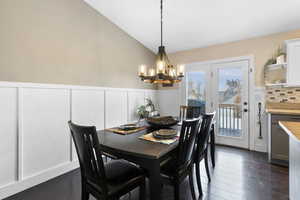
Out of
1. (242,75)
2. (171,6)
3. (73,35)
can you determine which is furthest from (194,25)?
(73,35)

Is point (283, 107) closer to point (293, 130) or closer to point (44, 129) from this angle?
point (293, 130)

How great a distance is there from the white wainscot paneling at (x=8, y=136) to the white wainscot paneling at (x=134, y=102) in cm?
216

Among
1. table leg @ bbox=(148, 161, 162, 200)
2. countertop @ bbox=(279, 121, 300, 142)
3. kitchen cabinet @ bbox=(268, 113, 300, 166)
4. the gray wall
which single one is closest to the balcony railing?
kitchen cabinet @ bbox=(268, 113, 300, 166)

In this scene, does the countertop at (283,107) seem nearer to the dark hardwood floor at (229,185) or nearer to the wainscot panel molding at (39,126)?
the dark hardwood floor at (229,185)

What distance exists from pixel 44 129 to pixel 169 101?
3197 mm

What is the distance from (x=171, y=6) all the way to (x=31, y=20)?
7.26ft

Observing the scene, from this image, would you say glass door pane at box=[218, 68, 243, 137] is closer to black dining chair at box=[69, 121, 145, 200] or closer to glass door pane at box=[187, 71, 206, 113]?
glass door pane at box=[187, 71, 206, 113]

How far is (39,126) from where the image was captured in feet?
7.07

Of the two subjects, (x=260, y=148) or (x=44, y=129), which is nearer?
(x=44, y=129)

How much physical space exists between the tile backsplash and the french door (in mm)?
411

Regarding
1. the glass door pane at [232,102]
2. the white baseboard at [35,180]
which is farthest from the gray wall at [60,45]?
the glass door pane at [232,102]

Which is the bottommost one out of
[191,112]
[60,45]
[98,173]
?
[98,173]

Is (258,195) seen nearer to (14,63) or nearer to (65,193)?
(65,193)

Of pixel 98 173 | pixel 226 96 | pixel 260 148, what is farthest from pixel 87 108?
pixel 260 148
